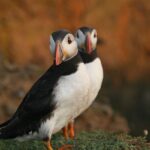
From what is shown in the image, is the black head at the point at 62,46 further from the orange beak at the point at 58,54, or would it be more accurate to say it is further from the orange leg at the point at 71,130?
the orange leg at the point at 71,130

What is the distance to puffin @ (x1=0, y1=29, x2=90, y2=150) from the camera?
6602 millimetres

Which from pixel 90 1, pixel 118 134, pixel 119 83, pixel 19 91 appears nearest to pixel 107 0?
pixel 90 1

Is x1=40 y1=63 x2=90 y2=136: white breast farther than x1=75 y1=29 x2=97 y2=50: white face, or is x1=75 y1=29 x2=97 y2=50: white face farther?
x1=75 y1=29 x2=97 y2=50: white face

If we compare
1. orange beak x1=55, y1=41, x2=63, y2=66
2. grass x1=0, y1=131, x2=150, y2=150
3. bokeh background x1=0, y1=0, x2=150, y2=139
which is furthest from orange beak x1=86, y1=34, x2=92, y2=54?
bokeh background x1=0, y1=0, x2=150, y2=139

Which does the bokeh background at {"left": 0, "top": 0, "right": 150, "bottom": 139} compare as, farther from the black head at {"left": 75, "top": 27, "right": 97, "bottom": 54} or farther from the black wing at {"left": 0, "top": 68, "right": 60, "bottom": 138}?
the black wing at {"left": 0, "top": 68, "right": 60, "bottom": 138}

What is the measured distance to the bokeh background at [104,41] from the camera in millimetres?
13469

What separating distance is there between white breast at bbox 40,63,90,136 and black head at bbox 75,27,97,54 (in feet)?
2.42

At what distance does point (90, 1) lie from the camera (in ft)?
49.6

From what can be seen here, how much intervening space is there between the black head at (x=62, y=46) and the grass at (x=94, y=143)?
73 centimetres

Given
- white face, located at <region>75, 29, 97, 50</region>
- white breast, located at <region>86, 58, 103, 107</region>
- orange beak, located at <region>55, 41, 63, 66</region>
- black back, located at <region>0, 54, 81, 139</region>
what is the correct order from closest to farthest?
orange beak, located at <region>55, 41, 63, 66</region>
black back, located at <region>0, 54, 81, 139</region>
white breast, located at <region>86, 58, 103, 107</region>
white face, located at <region>75, 29, 97, 50</region>

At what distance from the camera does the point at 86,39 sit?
743 cm

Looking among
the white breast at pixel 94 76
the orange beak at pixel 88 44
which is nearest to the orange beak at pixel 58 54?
the white breast at pixel 94 76

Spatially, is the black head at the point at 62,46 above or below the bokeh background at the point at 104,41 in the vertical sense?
below

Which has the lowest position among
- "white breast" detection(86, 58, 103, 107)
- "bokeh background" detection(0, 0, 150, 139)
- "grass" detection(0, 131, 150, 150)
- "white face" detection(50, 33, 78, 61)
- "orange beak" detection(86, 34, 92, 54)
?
"grass" detection(0, 131, 150, 150)
